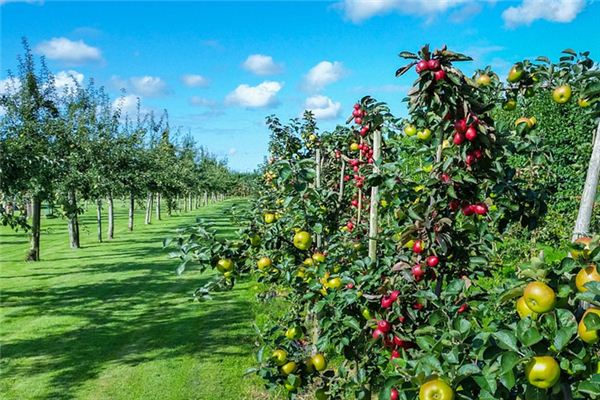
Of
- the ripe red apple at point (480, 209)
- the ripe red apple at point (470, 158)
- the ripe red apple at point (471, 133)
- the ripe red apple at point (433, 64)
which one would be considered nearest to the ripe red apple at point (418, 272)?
the ripe red apple at point (480, 209)

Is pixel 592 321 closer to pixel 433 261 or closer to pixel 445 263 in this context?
pixel 433 261

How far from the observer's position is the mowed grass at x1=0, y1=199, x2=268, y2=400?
5.93m

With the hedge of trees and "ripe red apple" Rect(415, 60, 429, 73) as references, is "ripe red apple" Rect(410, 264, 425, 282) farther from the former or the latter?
the hedge of trees

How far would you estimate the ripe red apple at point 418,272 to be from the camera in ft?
8.55

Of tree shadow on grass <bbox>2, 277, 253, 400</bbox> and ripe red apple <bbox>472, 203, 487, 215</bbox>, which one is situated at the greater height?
ripe red apple <bbox>472, 203, 487, 215</bbox>

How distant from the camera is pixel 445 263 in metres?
2.86

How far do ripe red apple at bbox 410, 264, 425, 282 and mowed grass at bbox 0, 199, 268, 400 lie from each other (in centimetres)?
170

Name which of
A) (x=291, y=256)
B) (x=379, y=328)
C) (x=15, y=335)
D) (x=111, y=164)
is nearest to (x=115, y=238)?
(x=111, y=164)

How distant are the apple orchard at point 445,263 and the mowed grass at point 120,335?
0.93 m

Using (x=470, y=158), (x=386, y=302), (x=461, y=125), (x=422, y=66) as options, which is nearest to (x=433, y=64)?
(x=422, y=66)

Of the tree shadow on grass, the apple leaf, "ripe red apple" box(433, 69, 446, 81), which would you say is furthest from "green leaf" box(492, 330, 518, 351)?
the tree shadow on grass

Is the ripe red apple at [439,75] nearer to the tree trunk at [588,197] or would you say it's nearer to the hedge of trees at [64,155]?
the tree trunk at [588,197]

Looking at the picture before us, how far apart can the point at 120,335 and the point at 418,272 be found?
6.80m

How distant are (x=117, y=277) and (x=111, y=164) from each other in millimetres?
6660
